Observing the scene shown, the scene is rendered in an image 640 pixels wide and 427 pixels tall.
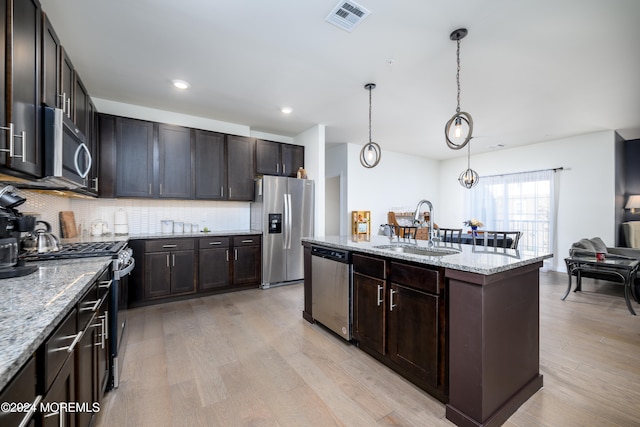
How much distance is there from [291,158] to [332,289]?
2925mm

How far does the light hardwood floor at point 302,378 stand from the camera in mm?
1681

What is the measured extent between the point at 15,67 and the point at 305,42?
195 centimetres

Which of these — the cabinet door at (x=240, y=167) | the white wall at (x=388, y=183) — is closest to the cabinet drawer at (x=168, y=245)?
the cabinet door at (x=240, y=167)

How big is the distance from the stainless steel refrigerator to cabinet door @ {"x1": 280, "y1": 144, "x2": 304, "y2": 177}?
0.43 metres

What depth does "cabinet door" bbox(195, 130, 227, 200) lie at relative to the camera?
4168mm

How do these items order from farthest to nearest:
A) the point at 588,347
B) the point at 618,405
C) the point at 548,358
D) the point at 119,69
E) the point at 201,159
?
the point at 201,159 < the point at 119,69 < the point at 588,347 < the point at 548,358 < the point at 618,405

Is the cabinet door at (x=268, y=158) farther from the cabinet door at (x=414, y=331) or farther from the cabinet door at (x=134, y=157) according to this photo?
the cabinet door at (x=414, y=331)

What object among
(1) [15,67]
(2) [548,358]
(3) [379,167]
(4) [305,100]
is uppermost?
(4) [305,100]

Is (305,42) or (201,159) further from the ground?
(305,42)

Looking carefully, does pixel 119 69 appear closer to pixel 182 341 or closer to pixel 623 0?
pixel 182 341

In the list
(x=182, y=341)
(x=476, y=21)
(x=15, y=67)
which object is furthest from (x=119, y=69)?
(x=476, y=21)

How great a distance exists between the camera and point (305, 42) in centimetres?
248

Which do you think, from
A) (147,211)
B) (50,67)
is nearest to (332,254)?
(50,67)

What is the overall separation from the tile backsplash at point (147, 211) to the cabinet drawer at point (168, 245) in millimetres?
610
